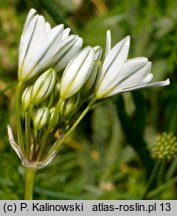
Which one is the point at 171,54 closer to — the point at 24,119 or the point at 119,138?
the point at 119,138

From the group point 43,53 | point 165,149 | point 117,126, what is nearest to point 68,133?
point 43,53

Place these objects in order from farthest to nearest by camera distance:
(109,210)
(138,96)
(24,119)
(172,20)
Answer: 1. (172,20)
2. (138,96)
3. (109,210)
4. (24,119)

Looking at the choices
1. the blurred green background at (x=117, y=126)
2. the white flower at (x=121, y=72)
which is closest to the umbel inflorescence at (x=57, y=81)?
the white flower at (x=121, y=72)

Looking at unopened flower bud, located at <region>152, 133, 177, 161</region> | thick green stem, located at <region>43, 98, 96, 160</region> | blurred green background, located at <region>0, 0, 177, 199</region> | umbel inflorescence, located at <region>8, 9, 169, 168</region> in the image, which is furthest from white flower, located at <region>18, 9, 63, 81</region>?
blurred green background, located at <region>0, 0, 177, 199</region>

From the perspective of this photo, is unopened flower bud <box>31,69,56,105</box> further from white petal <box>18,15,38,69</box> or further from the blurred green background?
the blurred green background

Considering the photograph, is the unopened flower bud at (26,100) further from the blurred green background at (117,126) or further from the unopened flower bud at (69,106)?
the blurred green background at (117,126)

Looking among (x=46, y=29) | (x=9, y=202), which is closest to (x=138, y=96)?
(x=9, y=202)

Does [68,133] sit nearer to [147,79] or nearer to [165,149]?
[147,79]
